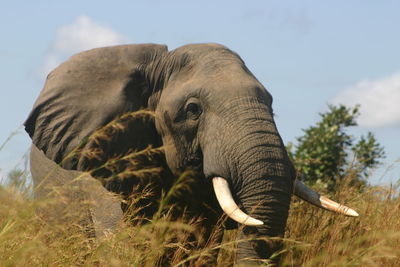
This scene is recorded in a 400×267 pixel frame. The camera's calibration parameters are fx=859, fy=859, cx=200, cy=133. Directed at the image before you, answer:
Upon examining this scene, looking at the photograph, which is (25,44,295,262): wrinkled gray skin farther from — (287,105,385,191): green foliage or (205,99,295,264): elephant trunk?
(287,105,385,191): green foliage

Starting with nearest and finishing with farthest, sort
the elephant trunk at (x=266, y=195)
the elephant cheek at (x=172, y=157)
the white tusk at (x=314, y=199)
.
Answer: the elephant trunk at (x=266, y=195), the white tusk at (x=314, y=199), the elephant cheek at (x=172, y=157)

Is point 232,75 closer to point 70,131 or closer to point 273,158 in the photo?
point 273,158

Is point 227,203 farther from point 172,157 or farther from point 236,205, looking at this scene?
point 172,157

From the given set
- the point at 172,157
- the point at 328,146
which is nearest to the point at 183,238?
the point at 172,157

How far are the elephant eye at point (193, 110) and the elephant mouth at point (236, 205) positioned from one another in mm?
543

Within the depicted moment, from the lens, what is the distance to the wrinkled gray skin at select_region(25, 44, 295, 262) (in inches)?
233

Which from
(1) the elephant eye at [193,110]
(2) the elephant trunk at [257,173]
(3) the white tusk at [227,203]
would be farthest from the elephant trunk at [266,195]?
(1) the elephant eye at [193,110]

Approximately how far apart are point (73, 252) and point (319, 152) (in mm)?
8681

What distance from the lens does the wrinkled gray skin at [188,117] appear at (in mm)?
5930

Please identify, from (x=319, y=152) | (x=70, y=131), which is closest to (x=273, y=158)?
(x=70, y=131)

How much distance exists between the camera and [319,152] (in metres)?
13.4

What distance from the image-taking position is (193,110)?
6445mm

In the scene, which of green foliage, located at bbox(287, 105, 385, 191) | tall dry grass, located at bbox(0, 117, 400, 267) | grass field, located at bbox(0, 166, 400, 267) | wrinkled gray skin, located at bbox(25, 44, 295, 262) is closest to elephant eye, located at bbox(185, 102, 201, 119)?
wrinkled gray skin, located at bbox(25, 44, 295, 262)

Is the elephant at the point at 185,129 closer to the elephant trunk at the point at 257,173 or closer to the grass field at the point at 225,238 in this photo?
the elephant trunk at the point at 257,173
